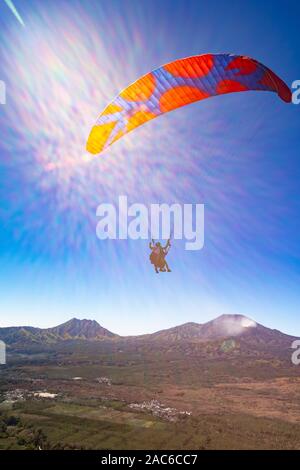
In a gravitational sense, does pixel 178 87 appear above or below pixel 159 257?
above

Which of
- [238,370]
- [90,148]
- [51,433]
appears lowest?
[238,370]

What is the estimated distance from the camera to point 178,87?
47.4ft

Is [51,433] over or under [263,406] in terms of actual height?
over

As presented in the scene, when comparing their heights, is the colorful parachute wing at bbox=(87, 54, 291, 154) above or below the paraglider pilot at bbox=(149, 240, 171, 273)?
above

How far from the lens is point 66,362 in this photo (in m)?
192

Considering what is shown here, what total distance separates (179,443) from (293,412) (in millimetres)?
54491

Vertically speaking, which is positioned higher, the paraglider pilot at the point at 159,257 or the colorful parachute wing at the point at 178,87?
the colorful parachute wing at the point at 178,87

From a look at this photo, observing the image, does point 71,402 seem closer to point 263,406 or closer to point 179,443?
point 179,443

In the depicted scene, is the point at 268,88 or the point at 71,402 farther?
the point at 71,402

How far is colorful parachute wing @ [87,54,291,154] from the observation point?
1311 cm

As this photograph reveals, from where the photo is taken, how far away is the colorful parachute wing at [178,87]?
1311 centimetres
